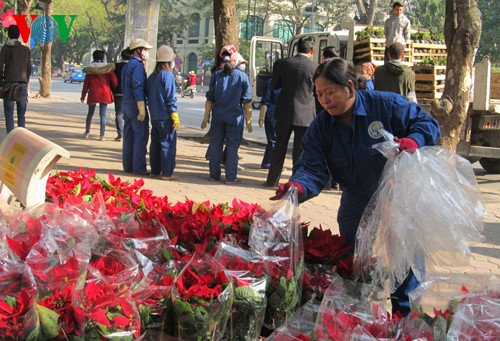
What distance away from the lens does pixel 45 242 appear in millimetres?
2975

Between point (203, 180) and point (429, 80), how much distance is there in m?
3.96

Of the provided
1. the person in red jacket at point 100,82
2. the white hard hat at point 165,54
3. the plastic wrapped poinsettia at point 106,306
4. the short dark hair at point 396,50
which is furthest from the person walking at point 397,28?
the plastic wrapped poinsettia at point 106,306

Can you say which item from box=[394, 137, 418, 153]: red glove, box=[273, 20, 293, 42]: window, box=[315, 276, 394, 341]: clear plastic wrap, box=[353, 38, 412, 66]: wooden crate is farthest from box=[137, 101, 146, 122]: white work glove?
box=[273, 20, 293, 42]: window

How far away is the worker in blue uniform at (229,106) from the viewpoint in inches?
347

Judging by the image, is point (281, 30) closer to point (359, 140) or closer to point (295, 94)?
point (295, 94)

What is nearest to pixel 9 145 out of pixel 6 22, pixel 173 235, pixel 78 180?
pixel 78 180

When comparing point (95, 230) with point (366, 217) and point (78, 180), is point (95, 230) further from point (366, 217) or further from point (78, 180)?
point (78, 180)

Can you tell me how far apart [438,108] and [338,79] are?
5.43m

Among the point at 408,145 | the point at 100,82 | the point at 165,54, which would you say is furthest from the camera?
the point at 100,82

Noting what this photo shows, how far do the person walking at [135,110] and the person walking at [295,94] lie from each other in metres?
1.84

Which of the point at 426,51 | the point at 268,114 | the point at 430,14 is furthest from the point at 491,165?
the point at 430,14

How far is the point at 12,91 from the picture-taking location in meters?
10.0

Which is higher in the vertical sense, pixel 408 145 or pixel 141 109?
pixel 408 145

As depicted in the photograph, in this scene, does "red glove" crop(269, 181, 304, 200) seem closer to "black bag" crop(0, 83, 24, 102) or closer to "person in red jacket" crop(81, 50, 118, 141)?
"black bag" crop(0, 83, 24, 102)
